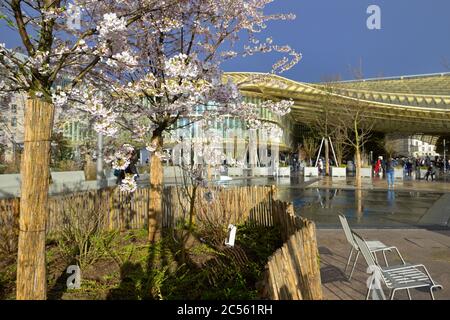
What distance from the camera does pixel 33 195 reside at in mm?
3334

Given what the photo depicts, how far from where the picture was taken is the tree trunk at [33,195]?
131 inches

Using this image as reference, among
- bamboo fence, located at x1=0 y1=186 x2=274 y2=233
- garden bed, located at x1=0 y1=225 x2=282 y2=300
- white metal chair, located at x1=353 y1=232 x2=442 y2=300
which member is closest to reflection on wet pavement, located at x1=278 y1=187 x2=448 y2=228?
bamboo fence, located at x1=0 y1=186 x2=274 y2=233

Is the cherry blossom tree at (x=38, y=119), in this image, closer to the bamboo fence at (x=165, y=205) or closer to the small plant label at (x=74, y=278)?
the small plant label at (x=74, y=278)

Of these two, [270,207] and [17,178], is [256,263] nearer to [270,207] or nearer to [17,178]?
[270,207]

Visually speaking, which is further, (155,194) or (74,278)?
(155,194)

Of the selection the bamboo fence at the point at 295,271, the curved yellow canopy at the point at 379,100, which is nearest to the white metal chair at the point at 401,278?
the bamboo fence at the point at 295,271

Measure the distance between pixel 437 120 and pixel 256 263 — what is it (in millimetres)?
57845

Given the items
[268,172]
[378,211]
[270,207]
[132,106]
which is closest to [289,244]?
[132,106]

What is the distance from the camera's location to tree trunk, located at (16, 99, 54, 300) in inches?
131

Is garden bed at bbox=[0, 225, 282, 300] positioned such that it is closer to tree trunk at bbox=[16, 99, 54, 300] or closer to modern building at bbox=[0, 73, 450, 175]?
tree trunk at bbox=[16, 99, 54, 300]

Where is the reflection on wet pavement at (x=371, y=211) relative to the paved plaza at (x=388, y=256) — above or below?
above

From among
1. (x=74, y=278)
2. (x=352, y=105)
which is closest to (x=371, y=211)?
(x=74, y=278)

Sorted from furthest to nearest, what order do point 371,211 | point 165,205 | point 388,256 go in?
point 371,211 < point 165,205 < point 388,256

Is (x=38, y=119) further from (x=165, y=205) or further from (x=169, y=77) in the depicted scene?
(x=165, y=205)
